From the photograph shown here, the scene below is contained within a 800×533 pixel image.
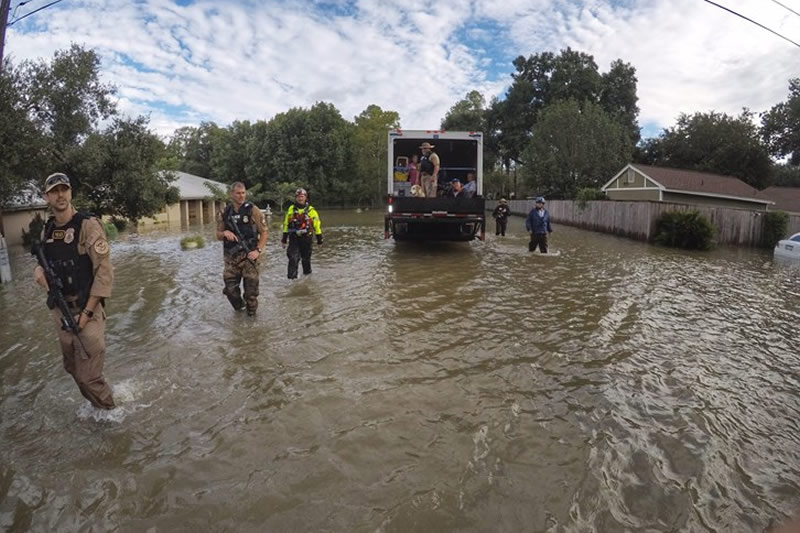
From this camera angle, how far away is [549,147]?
1468 inches

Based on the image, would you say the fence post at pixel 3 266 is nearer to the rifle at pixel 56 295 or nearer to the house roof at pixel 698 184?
the rifle at pixel 56 295

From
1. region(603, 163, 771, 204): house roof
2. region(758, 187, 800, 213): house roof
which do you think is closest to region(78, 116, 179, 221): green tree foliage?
region(603, 163, 771, 204): house roof

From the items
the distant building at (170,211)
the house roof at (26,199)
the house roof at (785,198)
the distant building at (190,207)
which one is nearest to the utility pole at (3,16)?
the house roof at (26,199)

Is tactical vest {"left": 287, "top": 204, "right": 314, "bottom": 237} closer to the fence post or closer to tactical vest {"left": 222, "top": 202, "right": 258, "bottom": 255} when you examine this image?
tactical vest {"left": 222, "top": 202, "right": 258, "bottom": 255}

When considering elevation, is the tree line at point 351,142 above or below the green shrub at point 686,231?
above

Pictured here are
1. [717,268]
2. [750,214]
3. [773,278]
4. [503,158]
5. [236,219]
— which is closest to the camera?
[236,219]

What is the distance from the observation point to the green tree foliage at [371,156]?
188ft

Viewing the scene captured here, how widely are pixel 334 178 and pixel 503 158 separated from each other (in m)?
22.0

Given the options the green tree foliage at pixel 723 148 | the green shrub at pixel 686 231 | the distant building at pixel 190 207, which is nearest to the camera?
the green shrub at pixel 686 231

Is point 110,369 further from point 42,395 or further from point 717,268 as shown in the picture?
point 717,268

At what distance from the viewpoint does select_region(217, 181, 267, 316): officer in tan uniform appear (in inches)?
268

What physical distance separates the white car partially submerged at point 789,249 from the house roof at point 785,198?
19.5 metres

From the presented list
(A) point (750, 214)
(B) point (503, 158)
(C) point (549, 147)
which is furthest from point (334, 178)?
(A) point (750, 214)

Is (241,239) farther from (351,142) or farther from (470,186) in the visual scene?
(351,142)
